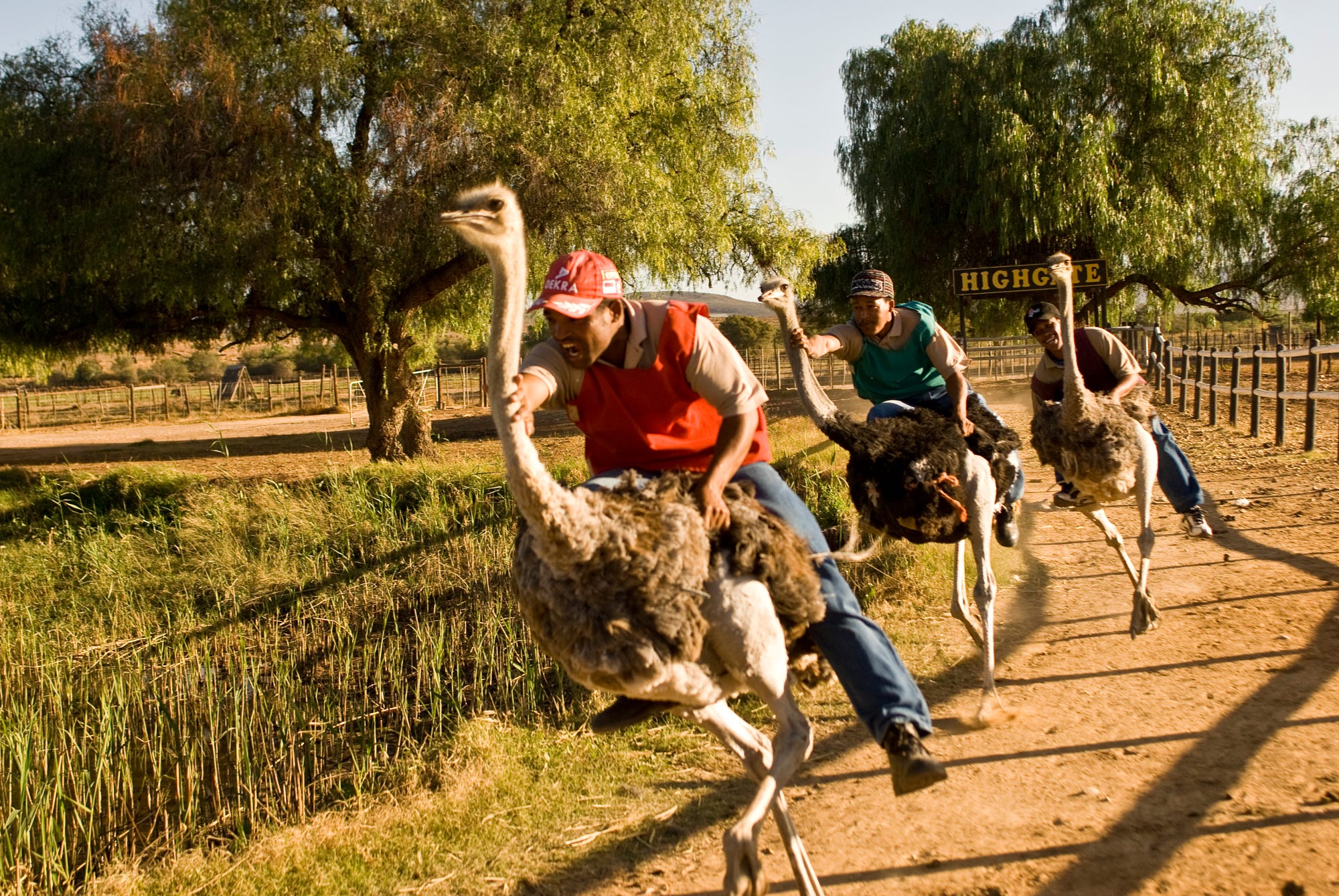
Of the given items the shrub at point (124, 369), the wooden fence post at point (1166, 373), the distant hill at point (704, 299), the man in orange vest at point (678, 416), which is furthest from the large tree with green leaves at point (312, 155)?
the shrub at point (124, 369)

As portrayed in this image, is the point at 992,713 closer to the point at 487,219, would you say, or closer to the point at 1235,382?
the point at 487,219

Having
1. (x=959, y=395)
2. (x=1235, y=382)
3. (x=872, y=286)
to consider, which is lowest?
(x=1235, y=382)

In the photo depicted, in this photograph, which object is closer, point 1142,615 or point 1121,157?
point 1142,615

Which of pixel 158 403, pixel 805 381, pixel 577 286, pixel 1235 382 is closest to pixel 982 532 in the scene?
pixel 805 381

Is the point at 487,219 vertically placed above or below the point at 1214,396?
above

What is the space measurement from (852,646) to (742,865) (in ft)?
2.62

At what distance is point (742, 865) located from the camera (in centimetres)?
334

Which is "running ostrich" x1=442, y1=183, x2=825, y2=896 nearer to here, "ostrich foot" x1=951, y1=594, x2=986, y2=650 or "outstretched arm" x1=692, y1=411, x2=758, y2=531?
"outstretched arm" x1=692, y1=411, x2=758, y2=531

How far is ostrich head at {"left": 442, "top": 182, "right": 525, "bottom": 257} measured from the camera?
122 inches

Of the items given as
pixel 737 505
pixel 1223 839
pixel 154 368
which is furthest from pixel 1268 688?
pixel 154 368

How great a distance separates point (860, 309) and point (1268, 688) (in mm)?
2810

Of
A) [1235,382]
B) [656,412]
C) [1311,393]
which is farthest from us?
[1235,382]

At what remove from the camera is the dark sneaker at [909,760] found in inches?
138

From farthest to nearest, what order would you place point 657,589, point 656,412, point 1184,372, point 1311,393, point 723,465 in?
point 1184,372 → point 1311,393 → point 656,412 → point 723,465 → point 657,589
